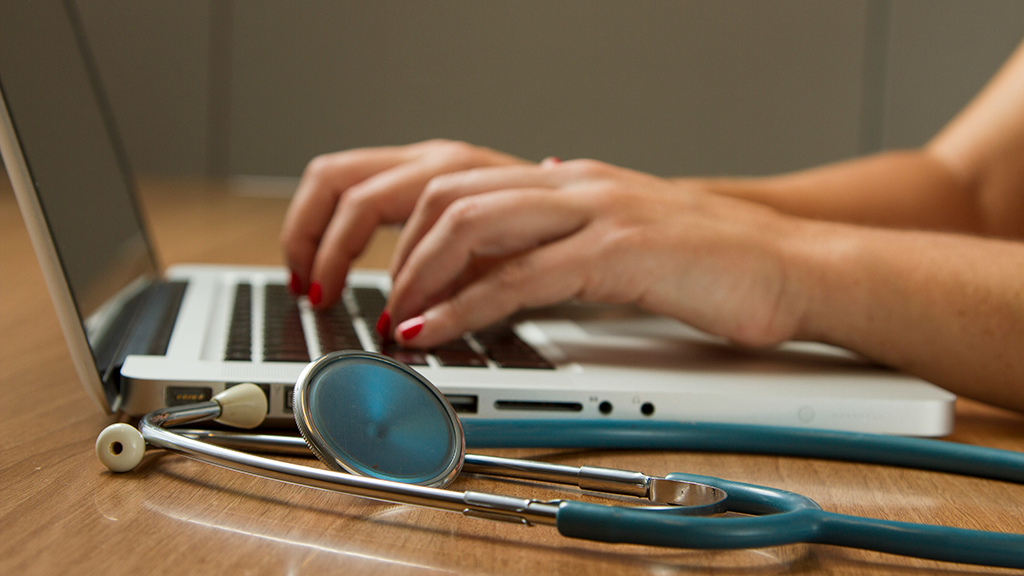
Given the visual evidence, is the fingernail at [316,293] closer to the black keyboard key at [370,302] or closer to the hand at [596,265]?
the black keyboard key at [370,302]

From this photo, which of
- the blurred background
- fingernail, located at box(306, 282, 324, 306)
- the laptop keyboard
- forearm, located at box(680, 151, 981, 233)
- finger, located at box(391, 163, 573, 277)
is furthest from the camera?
the blurred background

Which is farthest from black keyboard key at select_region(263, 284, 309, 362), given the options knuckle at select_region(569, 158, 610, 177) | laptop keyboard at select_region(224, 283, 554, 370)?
knuckle at select_region(569, 158, 610, 177)

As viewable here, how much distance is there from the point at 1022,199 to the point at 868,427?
0.72 meters

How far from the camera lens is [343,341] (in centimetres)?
56

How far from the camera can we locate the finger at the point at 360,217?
709 mm

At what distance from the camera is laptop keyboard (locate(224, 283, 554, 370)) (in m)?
0.49

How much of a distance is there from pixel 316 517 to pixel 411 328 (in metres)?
0.25

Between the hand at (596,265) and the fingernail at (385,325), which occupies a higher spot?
the hand at (596,265)

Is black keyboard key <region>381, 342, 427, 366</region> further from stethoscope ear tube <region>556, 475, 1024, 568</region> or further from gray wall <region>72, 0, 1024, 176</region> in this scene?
gray wall <region>72, 0, 1024, 176</region>

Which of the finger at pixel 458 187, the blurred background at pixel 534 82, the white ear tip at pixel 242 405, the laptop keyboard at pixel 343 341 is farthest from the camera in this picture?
the blurred background at pixel 534 82

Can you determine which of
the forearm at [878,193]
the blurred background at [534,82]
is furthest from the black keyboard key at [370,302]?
the blurred background at [534,82]

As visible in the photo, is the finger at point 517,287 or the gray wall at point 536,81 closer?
the finger at point 517,287

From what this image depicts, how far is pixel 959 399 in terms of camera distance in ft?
1.87

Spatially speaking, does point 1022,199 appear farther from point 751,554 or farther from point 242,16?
point 242,16
